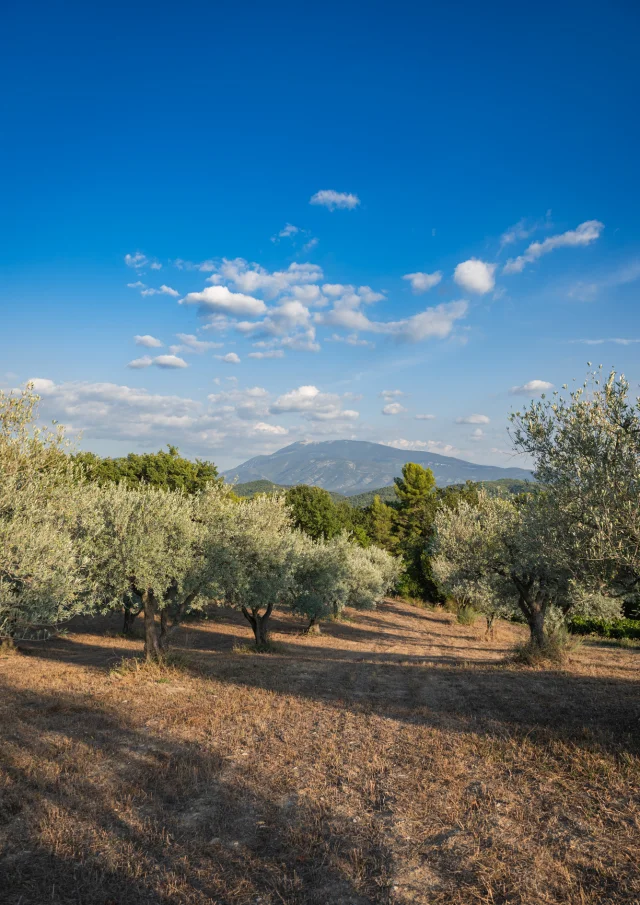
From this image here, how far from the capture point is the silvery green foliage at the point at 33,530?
14094 millimetres

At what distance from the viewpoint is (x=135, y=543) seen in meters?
18.2

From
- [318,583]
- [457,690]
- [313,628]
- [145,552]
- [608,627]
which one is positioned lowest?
[608,627]

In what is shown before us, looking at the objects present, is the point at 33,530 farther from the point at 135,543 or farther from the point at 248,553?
the point at 248,553

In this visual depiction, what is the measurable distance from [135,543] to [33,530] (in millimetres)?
4013

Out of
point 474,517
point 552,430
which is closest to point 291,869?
point 552,430

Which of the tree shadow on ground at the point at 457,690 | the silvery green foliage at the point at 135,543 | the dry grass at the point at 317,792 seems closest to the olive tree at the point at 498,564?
the tree shadow on ground at the point at 457,690

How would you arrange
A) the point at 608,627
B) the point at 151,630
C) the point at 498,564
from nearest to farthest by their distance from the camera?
the point at 151,630
the point at 498,564
the point at 608,627

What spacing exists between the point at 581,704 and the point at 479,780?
694 cm

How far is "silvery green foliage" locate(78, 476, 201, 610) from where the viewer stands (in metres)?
17.8

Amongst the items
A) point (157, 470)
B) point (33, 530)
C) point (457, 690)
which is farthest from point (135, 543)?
point (157, 470)

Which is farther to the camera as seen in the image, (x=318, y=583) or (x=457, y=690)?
(x=318, y=583)

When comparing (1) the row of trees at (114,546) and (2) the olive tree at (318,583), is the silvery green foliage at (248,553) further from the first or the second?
(2) the olive tree at (318,583)

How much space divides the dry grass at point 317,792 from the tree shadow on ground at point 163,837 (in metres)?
0.03

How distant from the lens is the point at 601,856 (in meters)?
7.11
